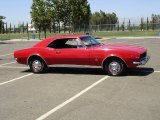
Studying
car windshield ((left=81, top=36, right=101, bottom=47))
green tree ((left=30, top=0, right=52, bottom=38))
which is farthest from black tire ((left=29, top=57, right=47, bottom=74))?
green tree ((left=30, top=0, right=52, bottom=38))

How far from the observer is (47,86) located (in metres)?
10.6

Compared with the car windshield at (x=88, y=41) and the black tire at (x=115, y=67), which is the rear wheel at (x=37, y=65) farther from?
the black tire at (x=115, y=67)

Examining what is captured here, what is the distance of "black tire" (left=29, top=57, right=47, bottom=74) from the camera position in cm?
1343

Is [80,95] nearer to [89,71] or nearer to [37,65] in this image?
[89,71]

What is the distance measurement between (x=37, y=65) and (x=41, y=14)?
1572 inches

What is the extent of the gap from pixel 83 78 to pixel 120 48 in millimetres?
1583

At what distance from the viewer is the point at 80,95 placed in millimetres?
9164

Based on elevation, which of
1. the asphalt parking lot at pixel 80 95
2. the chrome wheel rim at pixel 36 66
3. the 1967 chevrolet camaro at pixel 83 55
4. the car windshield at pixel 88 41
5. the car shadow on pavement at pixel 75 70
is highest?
the car windshield at pixel 88 41

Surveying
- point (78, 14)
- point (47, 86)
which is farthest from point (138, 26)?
point (47, 86)

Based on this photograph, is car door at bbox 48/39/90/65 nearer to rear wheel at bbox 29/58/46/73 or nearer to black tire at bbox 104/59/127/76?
rear wheel at bbox 29/58/46/73

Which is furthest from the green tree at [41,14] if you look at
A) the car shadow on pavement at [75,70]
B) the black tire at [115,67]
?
the black tire at [115,67]

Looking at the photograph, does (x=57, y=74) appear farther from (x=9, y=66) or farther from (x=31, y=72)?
(x=9, y=66)

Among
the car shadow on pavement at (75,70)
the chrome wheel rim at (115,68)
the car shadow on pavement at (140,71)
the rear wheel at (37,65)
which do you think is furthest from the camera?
the rear wheel at (37,65)

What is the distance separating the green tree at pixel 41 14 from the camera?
5197cm
